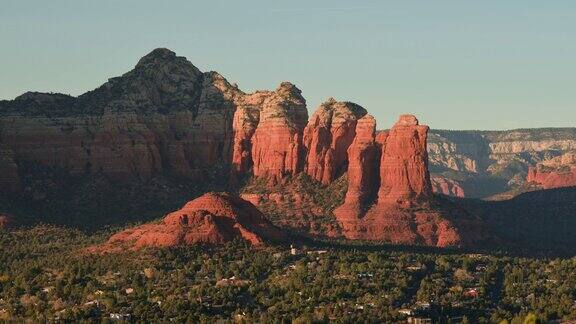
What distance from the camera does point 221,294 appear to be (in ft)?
653

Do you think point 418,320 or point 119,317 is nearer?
point 418,320

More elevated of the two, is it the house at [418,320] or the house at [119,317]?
the house at [418,320]

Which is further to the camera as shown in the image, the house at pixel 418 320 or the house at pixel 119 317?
the house at pixel 119 317

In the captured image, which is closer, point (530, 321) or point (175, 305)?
point (530, 321)

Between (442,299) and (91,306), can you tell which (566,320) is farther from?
(91,306)

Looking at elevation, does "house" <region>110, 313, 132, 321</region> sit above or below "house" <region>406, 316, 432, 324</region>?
below

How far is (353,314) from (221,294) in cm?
1668

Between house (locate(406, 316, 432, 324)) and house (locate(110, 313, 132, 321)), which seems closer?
house (locate(406, 316, 432, 324))

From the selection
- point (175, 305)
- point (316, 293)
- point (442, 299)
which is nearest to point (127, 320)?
point (175, 305)

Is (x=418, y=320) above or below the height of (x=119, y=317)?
above

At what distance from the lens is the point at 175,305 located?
193 metres

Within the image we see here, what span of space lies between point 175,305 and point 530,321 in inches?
2545

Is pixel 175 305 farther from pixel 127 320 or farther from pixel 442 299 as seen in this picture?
pixel 442 299

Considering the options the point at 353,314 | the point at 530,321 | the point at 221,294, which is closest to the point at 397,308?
the point at 353,314
